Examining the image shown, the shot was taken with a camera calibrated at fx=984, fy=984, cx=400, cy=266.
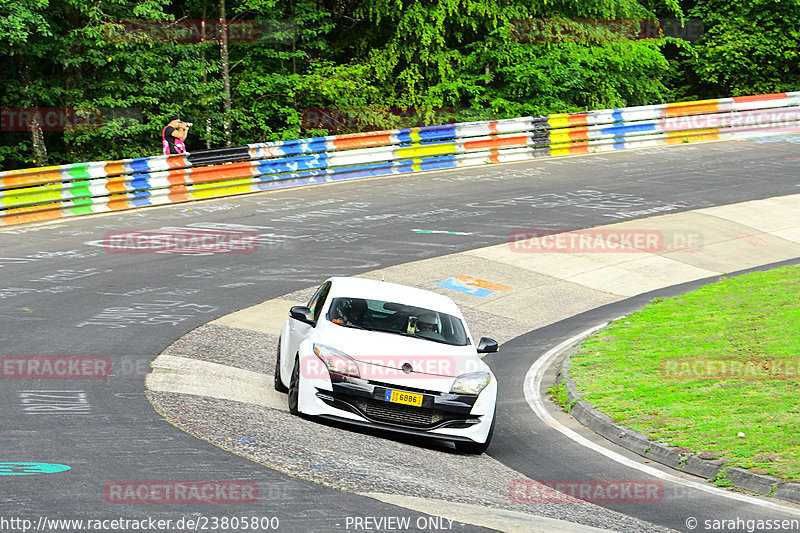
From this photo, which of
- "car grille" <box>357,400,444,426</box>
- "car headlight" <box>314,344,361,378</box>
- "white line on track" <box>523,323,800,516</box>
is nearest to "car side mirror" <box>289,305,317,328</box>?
"car headlight" <box>314,344,361,378</box>

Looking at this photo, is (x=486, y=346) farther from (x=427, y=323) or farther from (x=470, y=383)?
(x=470, y=383)

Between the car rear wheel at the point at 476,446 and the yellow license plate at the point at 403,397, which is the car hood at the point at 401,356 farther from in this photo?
the car rear wheel at the point at 476,446

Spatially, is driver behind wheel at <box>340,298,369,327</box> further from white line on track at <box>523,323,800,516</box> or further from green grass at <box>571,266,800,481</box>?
green grass at <box>571,266,800,481</box>

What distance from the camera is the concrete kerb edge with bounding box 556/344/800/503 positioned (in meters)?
9.21

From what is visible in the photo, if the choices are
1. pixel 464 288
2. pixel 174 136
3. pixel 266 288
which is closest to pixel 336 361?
pixel 266 288

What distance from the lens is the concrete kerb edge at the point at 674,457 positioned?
9211 mm

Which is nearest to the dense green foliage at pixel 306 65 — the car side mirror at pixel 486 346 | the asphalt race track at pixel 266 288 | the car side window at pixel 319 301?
the asphalt race track at pixel 266 288

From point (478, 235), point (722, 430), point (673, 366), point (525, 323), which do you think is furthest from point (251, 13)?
point (722, 430)

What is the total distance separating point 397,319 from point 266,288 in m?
6.57

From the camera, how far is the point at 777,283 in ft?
60.1

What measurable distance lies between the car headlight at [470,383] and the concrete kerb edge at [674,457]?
186cm

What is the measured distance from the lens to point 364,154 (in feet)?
91.8

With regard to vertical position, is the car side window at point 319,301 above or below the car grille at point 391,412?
above

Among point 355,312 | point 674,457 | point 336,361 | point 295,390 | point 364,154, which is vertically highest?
point 364,154
